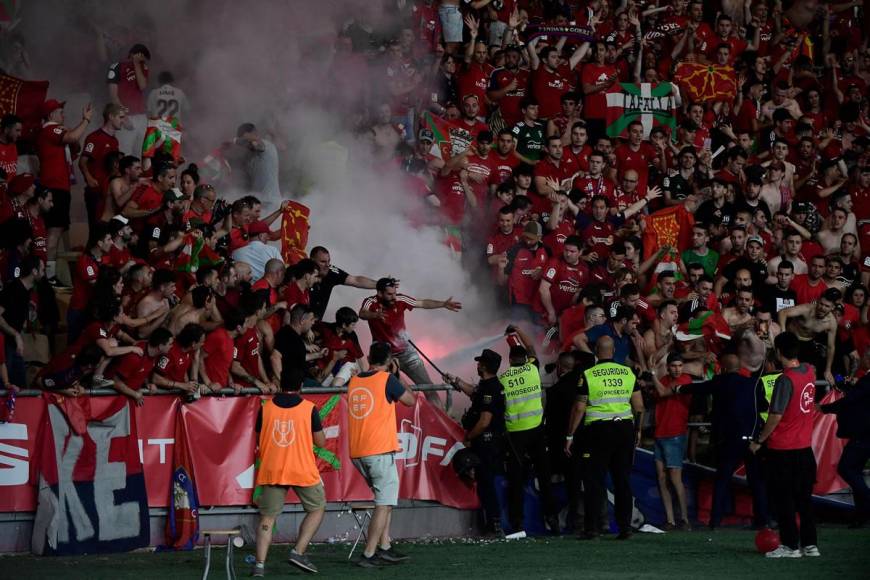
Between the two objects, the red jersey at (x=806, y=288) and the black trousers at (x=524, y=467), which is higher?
the red jersey at (x=806, y=288)

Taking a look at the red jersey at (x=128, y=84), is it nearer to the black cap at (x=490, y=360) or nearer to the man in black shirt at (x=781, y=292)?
the black cap at (x=490, y=360)

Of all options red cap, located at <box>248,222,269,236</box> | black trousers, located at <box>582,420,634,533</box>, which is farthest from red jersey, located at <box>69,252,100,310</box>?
black trousers, located at <box>582,420,634,533</box>

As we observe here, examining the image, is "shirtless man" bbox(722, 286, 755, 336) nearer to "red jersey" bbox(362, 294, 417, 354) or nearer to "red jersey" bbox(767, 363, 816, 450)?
"red jersey" bbox(362, 294, 417, 354)

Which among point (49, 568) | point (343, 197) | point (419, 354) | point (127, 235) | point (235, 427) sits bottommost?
point (49, 568)

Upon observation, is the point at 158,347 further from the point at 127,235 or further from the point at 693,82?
the point at 693,82

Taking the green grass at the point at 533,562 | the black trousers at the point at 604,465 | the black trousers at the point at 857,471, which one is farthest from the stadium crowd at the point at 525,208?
the green grass at the point at 533,562

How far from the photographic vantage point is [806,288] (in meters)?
14.9

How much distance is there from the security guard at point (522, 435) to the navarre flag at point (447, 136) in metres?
4.72

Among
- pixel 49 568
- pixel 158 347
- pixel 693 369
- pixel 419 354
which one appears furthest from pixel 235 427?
pixel 693 369

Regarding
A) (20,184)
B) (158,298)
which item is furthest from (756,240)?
(20,184)

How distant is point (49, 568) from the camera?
955cm

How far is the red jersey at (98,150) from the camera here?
44.2ft

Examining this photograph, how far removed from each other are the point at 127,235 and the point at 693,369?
556 centimetres

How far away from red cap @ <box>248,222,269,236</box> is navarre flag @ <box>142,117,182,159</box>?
151 cm
